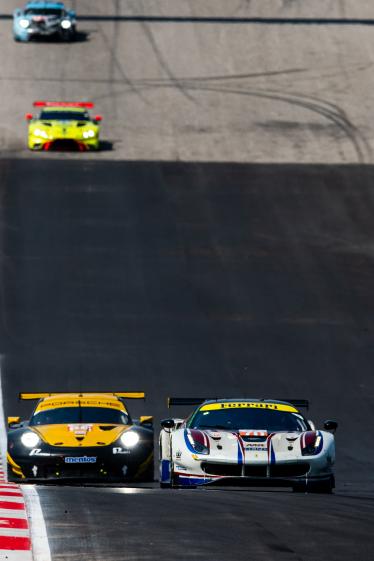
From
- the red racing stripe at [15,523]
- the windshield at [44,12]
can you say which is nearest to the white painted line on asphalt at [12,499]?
the red racing stripe at [15,523]

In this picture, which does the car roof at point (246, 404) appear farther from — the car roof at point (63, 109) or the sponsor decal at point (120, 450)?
the car roof at point (63, 109)

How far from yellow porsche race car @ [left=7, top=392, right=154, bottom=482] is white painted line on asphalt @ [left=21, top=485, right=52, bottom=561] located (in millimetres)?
2585

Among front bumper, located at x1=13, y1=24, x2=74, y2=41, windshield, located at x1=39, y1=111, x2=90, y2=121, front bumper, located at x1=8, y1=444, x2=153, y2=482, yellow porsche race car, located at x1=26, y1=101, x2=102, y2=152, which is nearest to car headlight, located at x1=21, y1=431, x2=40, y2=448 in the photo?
front bumper, located at x1=8, y1=444, x2=153, y2=482

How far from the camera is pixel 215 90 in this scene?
45125mm

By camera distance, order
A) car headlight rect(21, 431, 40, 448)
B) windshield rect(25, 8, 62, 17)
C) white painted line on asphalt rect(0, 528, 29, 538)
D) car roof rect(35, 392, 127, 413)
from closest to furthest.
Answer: white painted line on asphalt rect(0, 528, 29, 538), car headlight rect(21, 431, 40, 448), car roof rect(35, 392, 127, 413), windshield rect(25, 8, 62, 17)

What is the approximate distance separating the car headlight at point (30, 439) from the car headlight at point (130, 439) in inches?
38.5

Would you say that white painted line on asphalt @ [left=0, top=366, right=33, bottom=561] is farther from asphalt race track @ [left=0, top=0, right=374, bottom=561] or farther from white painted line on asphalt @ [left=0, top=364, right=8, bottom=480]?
white painted line on asphalt @ [left=0, top=364, right=8, bottom=480]

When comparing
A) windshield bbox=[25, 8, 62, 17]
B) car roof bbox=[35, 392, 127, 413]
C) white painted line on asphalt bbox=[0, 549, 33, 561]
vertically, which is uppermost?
windshield bbox=[25, 8, 62, 17]

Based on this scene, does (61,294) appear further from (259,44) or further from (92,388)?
(259,44)

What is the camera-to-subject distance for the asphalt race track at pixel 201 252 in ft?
39.0

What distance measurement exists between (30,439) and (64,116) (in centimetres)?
2325

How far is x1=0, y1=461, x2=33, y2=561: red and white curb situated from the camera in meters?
9.56

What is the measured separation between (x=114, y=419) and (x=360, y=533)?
7.03 meters

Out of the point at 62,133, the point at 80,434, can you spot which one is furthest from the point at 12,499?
the point at 62,133
